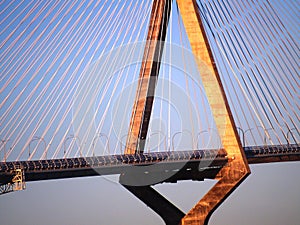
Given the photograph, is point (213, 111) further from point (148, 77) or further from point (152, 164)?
point (148, 77)

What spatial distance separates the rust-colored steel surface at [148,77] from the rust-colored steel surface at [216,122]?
1.60 m

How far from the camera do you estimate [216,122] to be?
24.2 meters

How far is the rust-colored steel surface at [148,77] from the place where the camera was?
26.2 metres

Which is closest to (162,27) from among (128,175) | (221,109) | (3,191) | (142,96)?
(142,96)

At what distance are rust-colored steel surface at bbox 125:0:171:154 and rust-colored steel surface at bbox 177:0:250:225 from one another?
1.60 m

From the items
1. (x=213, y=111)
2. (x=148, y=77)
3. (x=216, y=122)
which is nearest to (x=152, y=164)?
(x=216, y=122)

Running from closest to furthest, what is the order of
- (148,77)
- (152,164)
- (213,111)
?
(213,111), (152,164), (148,77)

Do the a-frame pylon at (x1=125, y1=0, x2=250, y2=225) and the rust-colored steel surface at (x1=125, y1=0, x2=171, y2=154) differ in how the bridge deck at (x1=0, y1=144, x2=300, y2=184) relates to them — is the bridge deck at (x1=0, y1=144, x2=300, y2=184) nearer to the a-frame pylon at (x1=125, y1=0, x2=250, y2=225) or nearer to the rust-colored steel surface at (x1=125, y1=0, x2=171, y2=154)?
the a-frame pylon at (x1=125, y1=0, x2=250, y2=225)

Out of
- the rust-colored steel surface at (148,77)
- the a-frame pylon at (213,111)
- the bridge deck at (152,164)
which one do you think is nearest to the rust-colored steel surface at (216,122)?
the a-frame pylon at (213,111)

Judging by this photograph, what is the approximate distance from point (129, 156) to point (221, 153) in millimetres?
3949

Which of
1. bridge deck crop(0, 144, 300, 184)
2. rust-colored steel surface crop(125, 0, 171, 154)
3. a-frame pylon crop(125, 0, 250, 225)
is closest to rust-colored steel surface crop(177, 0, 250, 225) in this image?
a-frame pylon crop(125, 0, 250, 225)

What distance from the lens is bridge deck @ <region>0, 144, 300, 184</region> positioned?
2182 centimetres

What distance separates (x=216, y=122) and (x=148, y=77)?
4.22 meters

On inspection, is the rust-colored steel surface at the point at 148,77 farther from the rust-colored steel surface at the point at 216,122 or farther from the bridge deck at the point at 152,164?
the bridge deck at the point at 152,164
